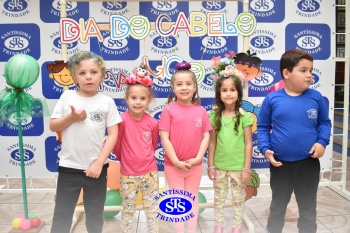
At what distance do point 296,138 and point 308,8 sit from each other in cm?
158

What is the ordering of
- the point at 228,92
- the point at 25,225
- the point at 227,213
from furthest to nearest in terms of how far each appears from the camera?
the point at 227,213, the point at 25,225, the point at 228,92

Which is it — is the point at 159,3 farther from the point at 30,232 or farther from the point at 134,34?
the point at 30,232

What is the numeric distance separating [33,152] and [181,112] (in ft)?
5.36

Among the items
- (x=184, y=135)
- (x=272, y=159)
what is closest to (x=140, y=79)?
(x=184, y=135)

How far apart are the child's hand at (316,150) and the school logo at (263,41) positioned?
1353mm

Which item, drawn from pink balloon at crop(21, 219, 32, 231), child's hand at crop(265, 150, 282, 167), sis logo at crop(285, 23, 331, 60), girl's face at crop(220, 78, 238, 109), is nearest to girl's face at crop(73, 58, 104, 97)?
girl's face at crop(220, 78, 238, 109)

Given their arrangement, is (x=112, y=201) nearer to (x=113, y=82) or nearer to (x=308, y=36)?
(x=113, y=82)

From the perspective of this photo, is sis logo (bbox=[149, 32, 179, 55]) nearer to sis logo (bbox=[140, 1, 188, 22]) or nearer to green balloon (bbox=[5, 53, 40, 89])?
sis logo (bbox=[140, 1, 188, 22])

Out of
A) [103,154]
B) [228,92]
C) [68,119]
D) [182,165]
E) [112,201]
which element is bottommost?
[112,201]

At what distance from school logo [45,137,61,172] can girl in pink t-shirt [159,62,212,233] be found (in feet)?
4.42

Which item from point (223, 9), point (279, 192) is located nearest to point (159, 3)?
point (223, 9)

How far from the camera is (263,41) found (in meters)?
3.22

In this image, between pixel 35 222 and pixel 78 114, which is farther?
pixel 35 222

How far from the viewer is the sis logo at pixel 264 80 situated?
10.6 feet
